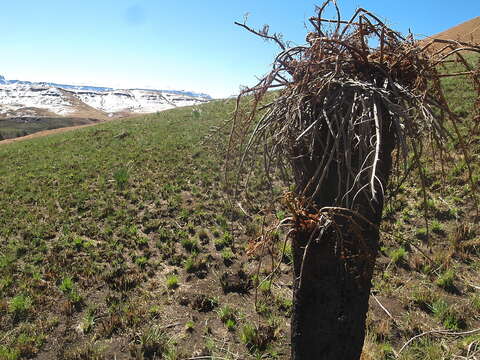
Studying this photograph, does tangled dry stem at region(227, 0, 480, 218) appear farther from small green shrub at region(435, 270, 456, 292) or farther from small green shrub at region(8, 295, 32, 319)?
small green shrub at region(8, 295, 32, 319)

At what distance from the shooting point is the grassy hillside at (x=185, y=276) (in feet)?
16.1

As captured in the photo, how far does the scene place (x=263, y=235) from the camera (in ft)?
7.36

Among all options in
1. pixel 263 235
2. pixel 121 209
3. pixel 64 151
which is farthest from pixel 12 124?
pixel 263 235

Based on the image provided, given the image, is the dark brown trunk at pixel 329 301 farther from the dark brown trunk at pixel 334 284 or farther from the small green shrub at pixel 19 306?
the small green shrub at pixel 19 306

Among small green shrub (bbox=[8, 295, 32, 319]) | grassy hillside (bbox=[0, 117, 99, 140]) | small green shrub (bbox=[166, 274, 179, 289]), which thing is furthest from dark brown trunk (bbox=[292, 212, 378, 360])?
grassy hillside (bbox=[0, 117, 99, 140])

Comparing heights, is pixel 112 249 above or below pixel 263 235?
below

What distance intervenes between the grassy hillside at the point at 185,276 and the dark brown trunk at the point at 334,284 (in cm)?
35

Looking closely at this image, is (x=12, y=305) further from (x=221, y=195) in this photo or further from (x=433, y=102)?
(x=433, y=102)

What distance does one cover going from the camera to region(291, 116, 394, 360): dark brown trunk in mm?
2066

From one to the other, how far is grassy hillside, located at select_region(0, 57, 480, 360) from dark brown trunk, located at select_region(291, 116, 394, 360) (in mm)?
349

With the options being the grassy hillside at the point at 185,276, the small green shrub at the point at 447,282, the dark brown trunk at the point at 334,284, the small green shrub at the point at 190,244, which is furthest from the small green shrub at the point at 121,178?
the dark brown trunk at the point at 334,284

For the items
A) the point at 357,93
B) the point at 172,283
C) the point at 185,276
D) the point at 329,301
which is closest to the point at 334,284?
the point at 329,301

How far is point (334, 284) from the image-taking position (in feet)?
7.13

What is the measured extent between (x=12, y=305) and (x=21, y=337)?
999 mm
